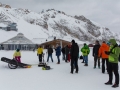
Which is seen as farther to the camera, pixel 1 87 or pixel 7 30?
pixel 7 30

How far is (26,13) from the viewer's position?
19188 cm

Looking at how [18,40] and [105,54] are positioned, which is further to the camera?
[18,40]

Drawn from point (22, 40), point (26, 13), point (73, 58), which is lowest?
point (73, 58)

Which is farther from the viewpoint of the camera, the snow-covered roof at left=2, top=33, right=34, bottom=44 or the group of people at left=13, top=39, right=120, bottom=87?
the snow-covered roof at left=2, top=33, right=34, bottom=44

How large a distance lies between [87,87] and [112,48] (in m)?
1.70

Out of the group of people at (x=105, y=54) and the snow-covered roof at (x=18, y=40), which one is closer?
the group of people at (x=105, y=54)

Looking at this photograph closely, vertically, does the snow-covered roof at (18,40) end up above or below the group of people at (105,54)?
above

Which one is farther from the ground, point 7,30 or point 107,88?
point 7,30

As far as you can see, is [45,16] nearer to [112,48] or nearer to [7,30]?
[7,30]

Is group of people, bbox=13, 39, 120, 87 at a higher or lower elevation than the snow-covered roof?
lower

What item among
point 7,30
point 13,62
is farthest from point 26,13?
point 13,62

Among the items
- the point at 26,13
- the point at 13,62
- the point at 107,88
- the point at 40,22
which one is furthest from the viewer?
the point at 26,13

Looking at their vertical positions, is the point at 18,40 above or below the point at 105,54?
above

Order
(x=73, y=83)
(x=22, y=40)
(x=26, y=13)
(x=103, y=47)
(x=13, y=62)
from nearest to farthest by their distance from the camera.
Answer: (x=73, y=83), (x=103, y=47), (x=13, y=62), (x=22, y=40), (x=26, y=13)
